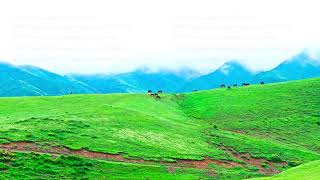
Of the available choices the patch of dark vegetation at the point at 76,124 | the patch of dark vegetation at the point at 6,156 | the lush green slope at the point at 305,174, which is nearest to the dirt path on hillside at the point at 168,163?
the patch of dark vegetation at the point at 6,156

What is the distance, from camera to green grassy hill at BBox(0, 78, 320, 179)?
194ft

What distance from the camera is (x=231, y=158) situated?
7138 centimetres

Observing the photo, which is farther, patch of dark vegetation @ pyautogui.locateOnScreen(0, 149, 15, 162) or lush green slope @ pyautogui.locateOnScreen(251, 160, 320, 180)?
patch of dark vegetation @ pyautogui.locateOnScreen(0, 149, 15, 162)

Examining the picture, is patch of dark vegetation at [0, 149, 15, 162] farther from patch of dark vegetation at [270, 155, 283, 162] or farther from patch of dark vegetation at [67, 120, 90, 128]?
patch of dark vegetation at [270, 155, 283, 162]

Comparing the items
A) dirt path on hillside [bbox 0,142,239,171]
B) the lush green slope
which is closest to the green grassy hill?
dirt path on hillside [bbox 0,142,239,171]

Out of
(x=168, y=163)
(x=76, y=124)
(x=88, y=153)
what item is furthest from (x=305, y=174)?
(x=76, y=124)

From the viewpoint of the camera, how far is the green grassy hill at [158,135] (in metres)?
59.1

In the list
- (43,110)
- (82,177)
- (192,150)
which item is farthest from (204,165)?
(43,110)

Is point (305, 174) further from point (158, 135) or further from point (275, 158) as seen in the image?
point (158, 135)

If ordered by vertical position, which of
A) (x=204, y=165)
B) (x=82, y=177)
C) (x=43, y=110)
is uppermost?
(x=43, y=110)

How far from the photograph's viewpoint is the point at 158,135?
7569cm

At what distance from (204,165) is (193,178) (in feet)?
22.4

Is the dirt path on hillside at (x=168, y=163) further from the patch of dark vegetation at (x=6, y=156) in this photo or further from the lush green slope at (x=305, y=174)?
the lush green slope at (x=305, y=174)

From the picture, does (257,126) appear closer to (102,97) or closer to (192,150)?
(192,150)
